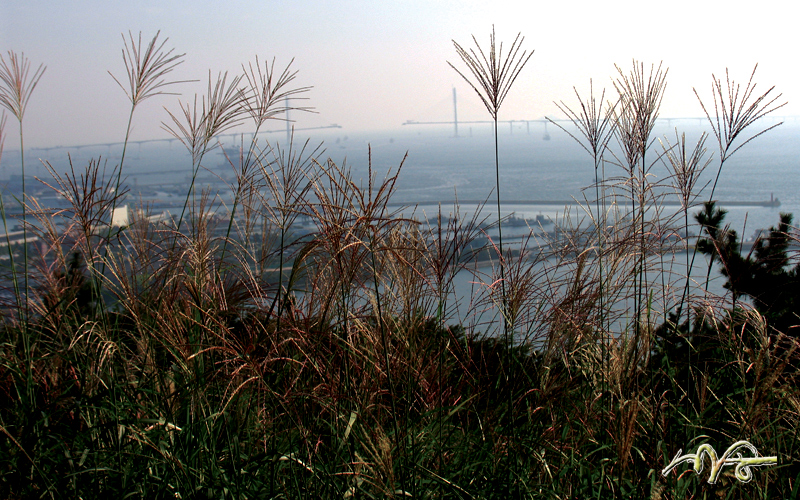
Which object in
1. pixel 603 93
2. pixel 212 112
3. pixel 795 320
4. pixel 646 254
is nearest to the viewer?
pixel 646 254

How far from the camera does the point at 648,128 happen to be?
1627 millimetres

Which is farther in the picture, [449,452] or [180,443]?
[449,452]

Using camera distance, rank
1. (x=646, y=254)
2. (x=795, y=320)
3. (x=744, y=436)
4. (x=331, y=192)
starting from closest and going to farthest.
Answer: (x=331, y=192) → (x=744, y=436) → (x=646, y=254) → (x=795, y=320)

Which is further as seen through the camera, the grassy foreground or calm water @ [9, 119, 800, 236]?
calm water @ [9, 119, 800, 236]

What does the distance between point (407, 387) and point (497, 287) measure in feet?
1.55

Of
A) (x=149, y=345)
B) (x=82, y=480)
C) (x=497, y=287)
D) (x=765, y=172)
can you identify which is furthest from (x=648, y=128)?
(x=765, y=172)

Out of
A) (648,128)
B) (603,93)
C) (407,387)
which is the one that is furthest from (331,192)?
(603,93)

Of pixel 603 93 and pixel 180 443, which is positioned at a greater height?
pixel 603 93

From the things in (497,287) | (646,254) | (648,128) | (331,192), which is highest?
(648,128)

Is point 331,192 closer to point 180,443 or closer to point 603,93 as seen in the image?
point 180,443

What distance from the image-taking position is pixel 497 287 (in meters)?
1.75

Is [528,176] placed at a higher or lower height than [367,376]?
higher

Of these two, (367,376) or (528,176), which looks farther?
(528,176)

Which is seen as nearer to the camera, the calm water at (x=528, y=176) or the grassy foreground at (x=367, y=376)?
the grassy foreground at (x=367, y=376)
